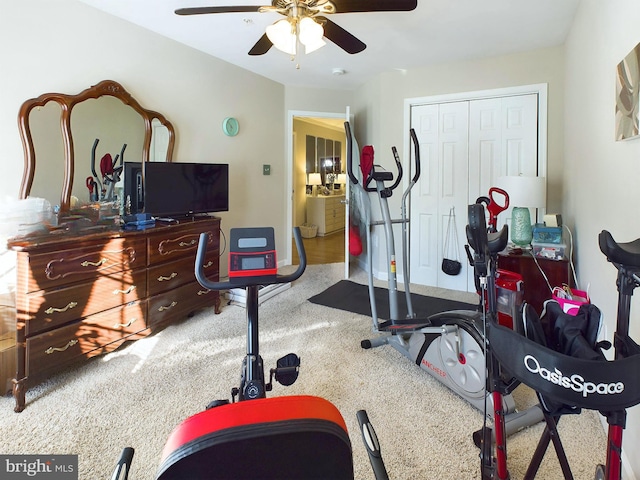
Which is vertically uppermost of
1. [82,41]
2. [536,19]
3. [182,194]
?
[536,19]

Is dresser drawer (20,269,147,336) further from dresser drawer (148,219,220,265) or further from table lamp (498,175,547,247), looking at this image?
table lamp (498,175,547,247)

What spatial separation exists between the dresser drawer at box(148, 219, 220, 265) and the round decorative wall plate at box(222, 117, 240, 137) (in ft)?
4.28

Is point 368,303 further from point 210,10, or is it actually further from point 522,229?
point 210,10

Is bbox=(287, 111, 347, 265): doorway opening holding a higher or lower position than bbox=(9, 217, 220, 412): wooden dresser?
higher

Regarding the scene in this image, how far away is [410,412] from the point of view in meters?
1.99

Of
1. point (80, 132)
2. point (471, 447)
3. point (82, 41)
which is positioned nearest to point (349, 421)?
point (471, 447)

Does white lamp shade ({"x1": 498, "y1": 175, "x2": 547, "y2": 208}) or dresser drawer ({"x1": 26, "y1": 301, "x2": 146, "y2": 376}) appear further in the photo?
white lamp shade ({"x1": 498, "y1": 175, "x2": 547, "y2": 208})

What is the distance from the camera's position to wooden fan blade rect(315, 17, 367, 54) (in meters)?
2.31

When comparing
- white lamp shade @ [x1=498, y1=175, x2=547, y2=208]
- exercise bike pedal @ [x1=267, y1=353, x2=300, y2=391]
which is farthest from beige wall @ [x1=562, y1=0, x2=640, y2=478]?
exercise bike pedal @ [x1=267, y1=353, x2=300, y2=391]

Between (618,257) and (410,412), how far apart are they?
53.6 inches

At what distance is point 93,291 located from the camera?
2355mm

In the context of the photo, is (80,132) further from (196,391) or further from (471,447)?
(471,447)

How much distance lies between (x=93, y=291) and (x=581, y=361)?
8.25ft

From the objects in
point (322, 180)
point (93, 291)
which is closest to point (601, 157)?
point (93, 291)
